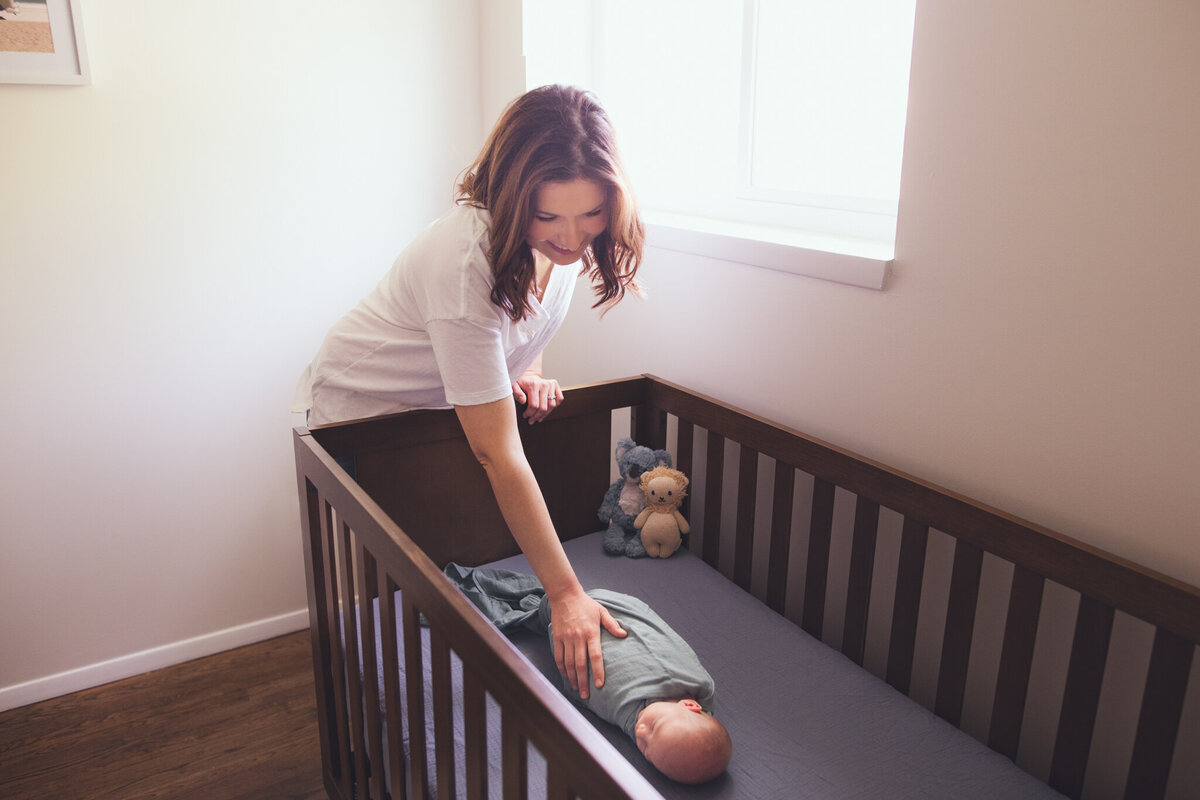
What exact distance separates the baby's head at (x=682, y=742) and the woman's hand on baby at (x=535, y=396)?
72cm

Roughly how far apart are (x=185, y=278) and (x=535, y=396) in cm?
94

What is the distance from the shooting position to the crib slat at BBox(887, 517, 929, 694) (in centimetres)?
140

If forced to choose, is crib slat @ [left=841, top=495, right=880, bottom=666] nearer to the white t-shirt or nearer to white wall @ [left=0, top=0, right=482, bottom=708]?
the white t-shirt

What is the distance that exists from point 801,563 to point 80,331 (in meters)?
1.64

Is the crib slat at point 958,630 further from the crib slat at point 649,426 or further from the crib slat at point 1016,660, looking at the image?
the crib slat at point 649,426

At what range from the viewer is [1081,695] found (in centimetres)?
120

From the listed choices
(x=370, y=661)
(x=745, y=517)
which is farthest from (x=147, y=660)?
(x=745, y=517)

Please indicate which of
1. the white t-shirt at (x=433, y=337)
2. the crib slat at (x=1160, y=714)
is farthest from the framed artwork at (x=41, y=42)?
the crib slat at (x=1160, y=714)

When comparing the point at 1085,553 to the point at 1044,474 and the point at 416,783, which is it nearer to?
the point at 1044,474

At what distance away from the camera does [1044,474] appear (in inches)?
49.5

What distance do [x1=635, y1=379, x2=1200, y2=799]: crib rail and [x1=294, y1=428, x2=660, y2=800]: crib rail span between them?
72 cm

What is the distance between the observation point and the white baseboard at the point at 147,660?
208cm

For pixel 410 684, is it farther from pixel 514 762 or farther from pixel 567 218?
pixel 567 218

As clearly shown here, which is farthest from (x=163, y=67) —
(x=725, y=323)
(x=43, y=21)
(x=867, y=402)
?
(x=867, y=402)
